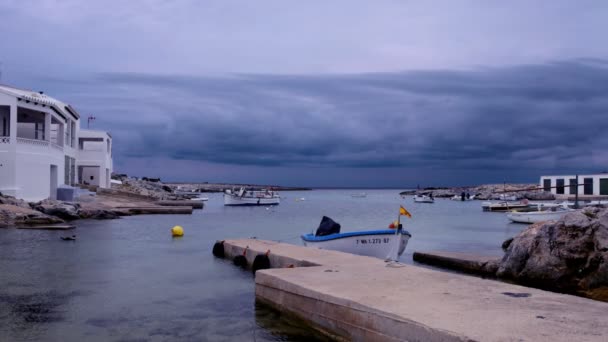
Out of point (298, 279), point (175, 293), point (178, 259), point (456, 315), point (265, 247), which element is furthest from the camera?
point (178, 259)

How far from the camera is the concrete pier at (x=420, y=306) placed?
7109 millimetres

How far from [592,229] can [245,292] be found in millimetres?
9348

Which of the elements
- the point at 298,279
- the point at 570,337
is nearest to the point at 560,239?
the point at 298,279

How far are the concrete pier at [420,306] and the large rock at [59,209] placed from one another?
28.2 m

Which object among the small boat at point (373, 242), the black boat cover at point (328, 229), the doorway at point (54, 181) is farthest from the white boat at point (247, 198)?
the small boat at point (373, 242)

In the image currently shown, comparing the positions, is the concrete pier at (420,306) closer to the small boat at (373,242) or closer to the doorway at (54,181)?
the small boat at (373,242)

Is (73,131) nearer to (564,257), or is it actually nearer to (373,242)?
(373,242)

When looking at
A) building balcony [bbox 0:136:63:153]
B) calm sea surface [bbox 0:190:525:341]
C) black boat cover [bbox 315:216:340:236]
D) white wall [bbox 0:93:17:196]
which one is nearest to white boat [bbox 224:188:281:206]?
building balcony [bbox 0:136:63:153]

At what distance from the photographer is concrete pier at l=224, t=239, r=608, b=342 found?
23.3ft

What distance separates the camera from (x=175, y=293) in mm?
14055

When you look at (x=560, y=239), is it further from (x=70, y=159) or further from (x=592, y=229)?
(x=70, y=159)

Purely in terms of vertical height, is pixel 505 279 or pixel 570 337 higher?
pixel 570 337

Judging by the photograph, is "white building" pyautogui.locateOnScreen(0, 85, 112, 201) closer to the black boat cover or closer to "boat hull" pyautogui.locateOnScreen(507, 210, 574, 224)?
the black boat cover

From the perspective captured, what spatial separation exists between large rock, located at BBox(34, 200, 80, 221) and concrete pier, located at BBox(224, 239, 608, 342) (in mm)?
28244
